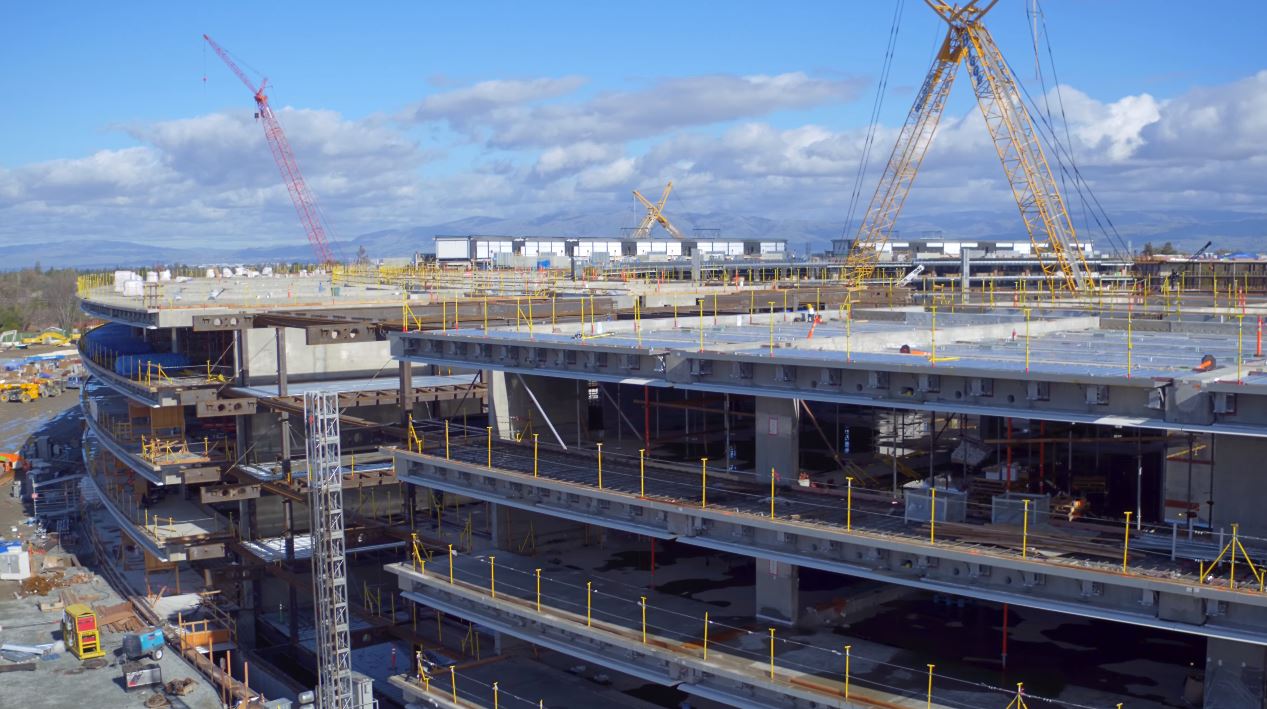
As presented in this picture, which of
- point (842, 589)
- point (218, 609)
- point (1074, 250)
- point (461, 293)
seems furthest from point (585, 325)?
point (1074, 250)

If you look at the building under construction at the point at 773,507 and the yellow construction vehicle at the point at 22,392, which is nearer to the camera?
the building under construction at the point at 773,507

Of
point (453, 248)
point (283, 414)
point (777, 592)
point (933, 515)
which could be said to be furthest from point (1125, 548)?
point (453, 248)

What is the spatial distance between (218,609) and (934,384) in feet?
107

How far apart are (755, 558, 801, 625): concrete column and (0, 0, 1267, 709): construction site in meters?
0.07

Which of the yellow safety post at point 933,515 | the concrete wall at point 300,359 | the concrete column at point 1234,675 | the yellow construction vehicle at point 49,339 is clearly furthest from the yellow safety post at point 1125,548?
the yellow construction vehicle at point 49,339

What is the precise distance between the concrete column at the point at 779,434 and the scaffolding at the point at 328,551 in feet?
40.5

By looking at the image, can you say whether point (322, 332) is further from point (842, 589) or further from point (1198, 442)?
point (1198, 442)

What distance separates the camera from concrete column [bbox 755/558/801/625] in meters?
24.4

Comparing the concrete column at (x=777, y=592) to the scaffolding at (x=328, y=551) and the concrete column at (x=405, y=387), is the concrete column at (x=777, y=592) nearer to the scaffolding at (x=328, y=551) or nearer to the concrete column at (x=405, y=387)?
the scaffolding at (x=328, y=551)

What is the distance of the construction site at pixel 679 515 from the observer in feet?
65.3

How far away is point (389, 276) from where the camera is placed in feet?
249

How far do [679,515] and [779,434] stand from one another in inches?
115

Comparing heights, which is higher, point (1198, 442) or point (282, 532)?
point (1198, 442)

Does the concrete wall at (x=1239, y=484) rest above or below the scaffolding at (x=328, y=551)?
above
